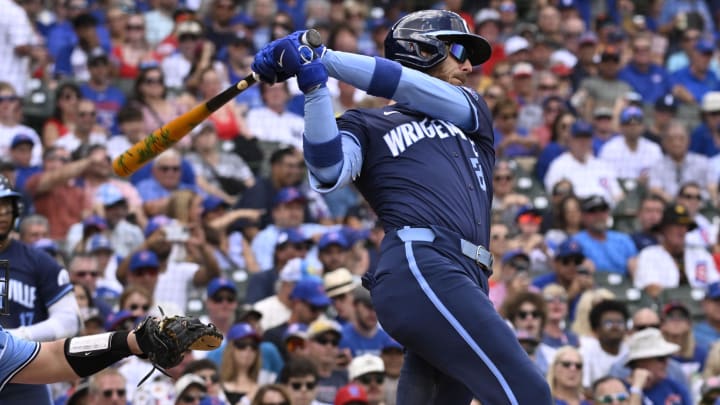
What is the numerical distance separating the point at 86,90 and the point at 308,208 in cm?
210

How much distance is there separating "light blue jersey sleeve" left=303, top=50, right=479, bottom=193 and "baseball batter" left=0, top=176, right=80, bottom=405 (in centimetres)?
195

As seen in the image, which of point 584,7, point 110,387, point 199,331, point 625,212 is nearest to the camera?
point 199,331

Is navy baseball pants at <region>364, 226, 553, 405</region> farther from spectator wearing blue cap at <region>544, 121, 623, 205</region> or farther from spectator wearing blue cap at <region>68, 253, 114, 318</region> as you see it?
spectator wearing blue cap at <region>544, 121, 623, 205</region>

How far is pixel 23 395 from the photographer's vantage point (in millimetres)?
6125

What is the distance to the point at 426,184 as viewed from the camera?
5.09m

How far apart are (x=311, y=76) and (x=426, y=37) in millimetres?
625

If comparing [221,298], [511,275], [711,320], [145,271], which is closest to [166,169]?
[145,271]

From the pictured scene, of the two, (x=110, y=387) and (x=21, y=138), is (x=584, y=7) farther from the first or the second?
(x=110, y=387)

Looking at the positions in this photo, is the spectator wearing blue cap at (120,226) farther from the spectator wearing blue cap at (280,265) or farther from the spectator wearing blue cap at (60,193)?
the spectator wearing blue cap at (280,265)

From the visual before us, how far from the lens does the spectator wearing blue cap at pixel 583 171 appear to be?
39.2ft

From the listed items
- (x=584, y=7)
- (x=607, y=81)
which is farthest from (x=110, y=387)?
(x=584, y=7)

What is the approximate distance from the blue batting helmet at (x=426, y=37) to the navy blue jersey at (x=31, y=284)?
84.5 inches

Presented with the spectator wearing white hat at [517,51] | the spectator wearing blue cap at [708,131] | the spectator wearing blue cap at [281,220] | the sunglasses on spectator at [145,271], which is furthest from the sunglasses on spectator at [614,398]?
the spectator wearing white hat at [517,51]

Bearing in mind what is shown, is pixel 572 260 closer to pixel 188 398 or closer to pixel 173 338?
pixel 188 398
